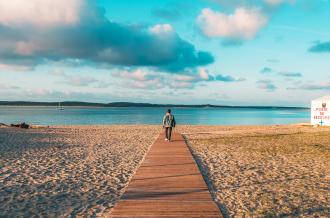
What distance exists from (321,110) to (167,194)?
35.7 metres

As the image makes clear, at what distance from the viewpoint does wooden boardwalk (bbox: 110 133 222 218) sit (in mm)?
7012

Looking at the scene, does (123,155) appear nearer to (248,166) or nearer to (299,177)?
(248,166)

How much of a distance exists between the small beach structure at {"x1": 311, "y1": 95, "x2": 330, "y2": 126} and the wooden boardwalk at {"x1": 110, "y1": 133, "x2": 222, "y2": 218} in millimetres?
30658

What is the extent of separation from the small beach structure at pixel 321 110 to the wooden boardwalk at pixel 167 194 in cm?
3066

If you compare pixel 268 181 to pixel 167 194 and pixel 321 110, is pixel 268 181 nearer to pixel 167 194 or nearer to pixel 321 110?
pixel 167 194

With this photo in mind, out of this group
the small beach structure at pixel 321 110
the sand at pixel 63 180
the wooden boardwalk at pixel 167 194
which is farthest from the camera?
the small beach structure at pixel 321 110

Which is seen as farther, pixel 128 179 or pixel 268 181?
pixel 128 179

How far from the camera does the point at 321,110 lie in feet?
129

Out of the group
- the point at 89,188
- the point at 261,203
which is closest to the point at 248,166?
the point at 261,203

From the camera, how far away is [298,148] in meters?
19.5

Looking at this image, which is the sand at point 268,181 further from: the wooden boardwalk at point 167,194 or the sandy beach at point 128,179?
the wooden boardwalk at point 167,194

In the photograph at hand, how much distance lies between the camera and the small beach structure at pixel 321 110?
38.6m

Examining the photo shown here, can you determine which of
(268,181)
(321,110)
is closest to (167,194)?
(268,181)

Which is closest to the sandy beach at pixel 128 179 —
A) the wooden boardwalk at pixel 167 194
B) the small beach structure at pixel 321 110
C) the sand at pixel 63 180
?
the sand at pixel 63 180
